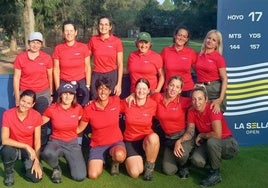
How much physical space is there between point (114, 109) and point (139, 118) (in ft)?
1.02

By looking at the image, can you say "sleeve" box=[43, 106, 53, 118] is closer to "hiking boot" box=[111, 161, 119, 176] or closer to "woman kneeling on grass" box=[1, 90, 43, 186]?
"woman kneeling on grass" box=[1, 90, 43, 186]

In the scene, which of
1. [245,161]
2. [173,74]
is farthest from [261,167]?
Result: [173,74]

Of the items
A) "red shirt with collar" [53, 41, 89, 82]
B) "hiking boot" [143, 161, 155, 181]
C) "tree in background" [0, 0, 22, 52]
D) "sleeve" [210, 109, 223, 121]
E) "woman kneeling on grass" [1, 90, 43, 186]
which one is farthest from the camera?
"tree in background" [0, 0, 22, 52]

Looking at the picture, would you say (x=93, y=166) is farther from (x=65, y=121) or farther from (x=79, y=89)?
(x=79, y=89)

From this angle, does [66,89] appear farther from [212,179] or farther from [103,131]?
[212,179]

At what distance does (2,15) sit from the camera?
28.8 m

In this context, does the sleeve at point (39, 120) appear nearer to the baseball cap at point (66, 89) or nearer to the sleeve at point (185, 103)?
the baseball cap at point (66, 89)

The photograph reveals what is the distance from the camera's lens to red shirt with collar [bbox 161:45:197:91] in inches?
217

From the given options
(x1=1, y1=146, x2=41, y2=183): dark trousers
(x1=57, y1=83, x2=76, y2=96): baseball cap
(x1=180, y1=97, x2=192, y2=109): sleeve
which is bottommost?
(x1=1, y1=146, x2=41, y2=183): dark trousers

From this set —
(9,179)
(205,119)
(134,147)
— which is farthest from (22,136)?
(205,119)

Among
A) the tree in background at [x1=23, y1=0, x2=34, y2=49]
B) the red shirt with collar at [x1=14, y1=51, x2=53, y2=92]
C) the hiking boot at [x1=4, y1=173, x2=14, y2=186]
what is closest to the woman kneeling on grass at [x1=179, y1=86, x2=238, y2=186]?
the red shirt with collar at [x1=14, y1=51, x2=53, y2=92]

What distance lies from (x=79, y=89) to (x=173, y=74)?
1.21 m

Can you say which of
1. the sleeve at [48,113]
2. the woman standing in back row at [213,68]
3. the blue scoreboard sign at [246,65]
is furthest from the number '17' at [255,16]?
the sleeve at [48,113]

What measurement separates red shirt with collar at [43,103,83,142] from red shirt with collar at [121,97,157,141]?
0.57 m
